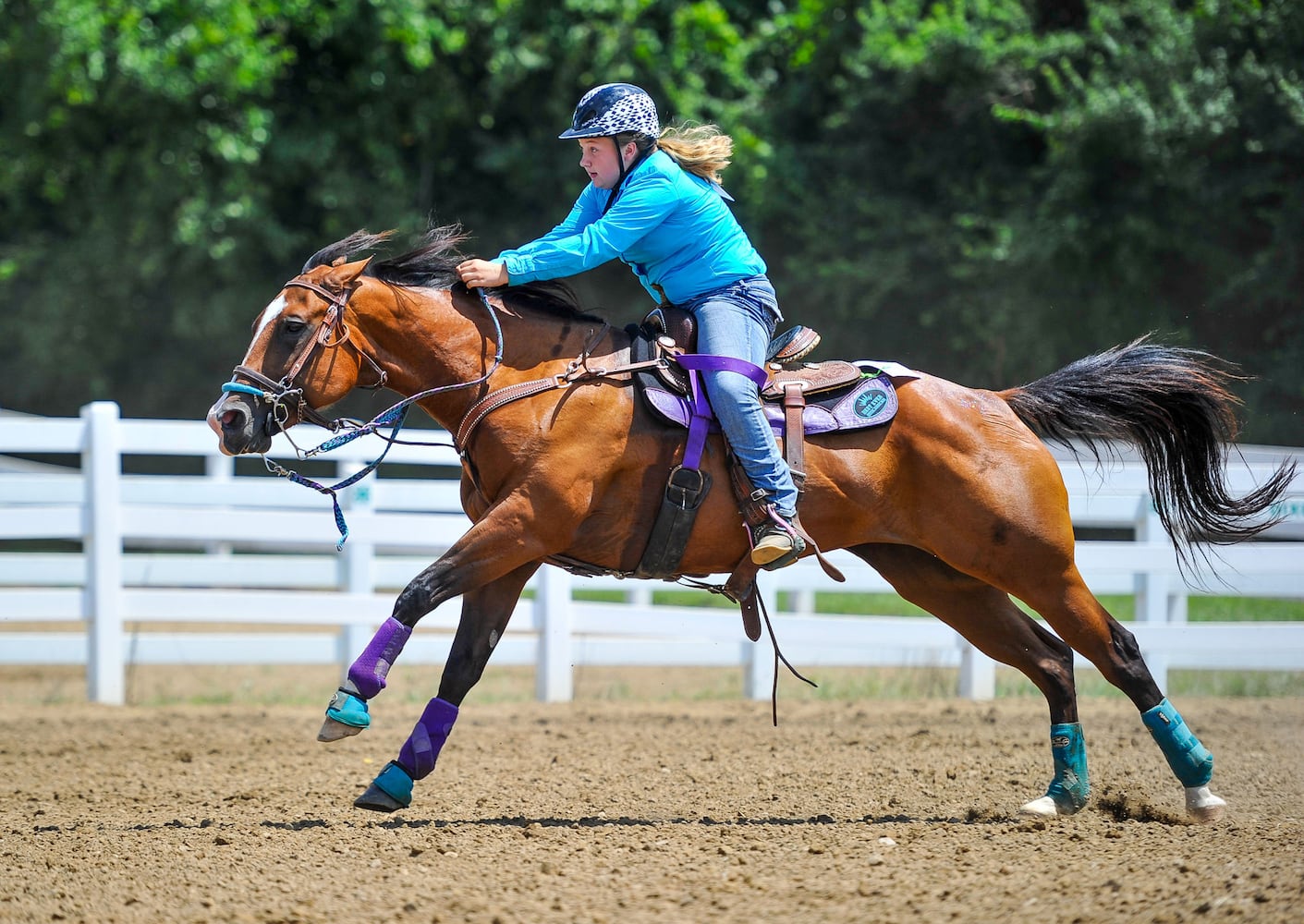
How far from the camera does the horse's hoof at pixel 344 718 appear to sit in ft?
14.8

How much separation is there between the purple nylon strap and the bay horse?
0.24 feet

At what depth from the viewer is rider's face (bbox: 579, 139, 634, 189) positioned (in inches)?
196

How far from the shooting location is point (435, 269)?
201 inches

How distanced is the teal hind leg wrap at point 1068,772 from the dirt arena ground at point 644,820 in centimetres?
13

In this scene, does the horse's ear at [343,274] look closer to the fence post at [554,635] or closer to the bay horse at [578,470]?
the bay horse at [578,470]

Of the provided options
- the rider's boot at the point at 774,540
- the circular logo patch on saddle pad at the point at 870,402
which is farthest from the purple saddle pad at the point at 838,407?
the rider's boot at the point at 774,540

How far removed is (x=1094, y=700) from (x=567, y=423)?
513 cm

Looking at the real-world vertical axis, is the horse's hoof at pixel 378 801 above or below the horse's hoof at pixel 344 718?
below

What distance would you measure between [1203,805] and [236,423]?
394 centimetres

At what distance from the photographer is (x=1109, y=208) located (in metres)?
13.9

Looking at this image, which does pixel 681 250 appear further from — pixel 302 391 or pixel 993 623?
pixel 993 623

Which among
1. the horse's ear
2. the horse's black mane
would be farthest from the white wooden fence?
the horse's ear

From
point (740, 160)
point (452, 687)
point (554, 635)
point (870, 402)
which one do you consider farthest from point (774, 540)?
point (740, 160)

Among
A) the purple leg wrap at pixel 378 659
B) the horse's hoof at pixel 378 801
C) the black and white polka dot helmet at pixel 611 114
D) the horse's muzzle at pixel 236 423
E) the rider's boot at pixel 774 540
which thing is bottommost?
the horse's hoof at pixel 378 801
